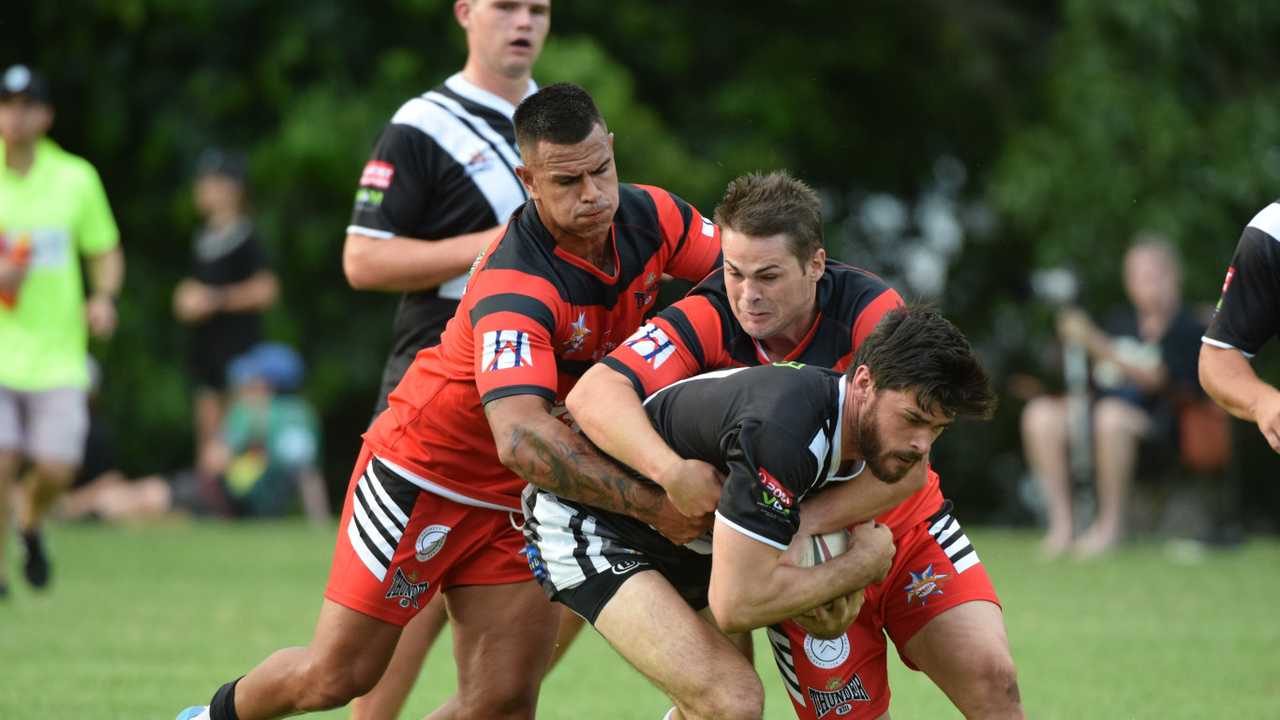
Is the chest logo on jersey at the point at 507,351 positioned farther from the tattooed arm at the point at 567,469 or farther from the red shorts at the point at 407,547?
the red shorts at the point at 407,547

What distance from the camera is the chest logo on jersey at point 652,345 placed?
14.9ft

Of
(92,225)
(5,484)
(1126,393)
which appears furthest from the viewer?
(1126,393)

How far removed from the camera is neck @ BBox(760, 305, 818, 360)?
4727 mm

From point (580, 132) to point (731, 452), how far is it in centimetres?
102

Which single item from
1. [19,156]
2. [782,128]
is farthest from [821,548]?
[782,128]

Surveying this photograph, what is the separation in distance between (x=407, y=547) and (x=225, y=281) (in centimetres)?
940

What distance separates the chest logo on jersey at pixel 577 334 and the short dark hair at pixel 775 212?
0.47 meters

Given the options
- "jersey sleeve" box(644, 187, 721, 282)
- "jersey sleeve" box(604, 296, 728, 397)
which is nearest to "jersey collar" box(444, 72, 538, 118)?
"jersey sleeve" box(644, 187, 721, 282)

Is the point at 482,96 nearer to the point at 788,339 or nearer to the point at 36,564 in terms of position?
the point at 788,339

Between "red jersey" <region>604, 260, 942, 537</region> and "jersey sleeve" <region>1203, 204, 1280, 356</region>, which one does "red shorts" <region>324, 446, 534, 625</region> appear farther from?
"jersey sleeve" <region>1203, 204, 1280, 356</region>

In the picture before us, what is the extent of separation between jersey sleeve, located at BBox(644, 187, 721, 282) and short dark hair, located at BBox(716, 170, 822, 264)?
0.25 metres

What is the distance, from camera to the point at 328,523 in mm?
14969

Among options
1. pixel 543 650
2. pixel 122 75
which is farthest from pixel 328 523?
pixel 543 650

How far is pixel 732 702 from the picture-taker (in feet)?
13.9
